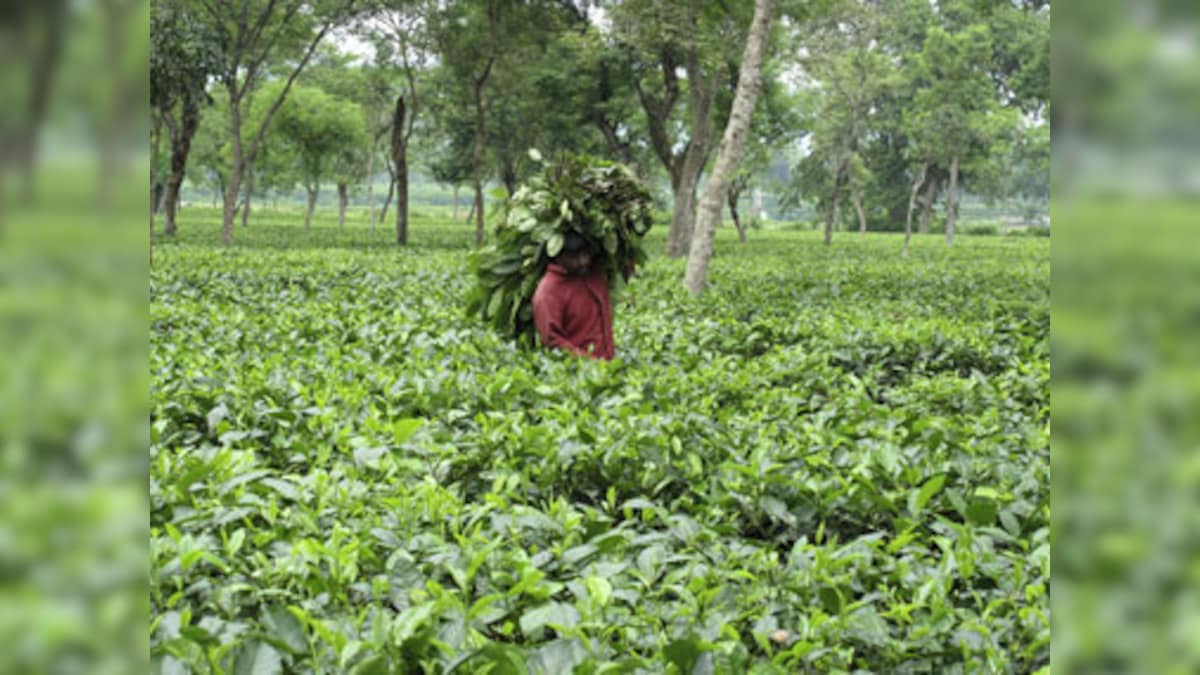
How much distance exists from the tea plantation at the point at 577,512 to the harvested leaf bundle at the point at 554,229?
323 mm

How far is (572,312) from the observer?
530cm

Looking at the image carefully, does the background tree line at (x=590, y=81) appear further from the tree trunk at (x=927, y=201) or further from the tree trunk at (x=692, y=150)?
the tree trunk at (x=927, y=201)

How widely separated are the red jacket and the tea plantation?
0.24 m

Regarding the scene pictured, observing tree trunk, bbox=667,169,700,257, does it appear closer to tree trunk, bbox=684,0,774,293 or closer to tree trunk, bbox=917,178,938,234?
tree trunk, bbox=684,0,774,293

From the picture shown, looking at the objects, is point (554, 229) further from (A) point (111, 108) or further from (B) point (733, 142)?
(A) point (111, 108)

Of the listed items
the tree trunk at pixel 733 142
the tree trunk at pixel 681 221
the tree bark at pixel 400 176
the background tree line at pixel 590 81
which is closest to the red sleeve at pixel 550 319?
the tree trunk at pixel 733 142

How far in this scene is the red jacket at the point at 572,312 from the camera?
5.26m

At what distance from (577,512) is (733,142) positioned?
7356 mm

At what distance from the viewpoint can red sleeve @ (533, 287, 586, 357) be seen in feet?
17.2

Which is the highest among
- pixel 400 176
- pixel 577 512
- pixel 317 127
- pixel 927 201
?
pixel 317 127

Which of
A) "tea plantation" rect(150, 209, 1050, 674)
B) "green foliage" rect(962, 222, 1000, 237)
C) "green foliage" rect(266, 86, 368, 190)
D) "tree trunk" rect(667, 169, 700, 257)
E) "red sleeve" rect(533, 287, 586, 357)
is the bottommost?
"tea plantation" rect(150, 209, 1050, 674)

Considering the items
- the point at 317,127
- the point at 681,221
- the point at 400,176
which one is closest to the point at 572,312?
the point at 681,221

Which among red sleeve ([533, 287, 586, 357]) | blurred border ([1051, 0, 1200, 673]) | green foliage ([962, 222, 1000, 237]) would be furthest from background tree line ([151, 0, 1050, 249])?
blurred border ([1051, 0, 1200, 673])

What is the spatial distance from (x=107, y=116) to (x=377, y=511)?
2163 millimetres
